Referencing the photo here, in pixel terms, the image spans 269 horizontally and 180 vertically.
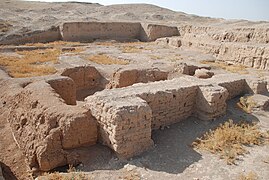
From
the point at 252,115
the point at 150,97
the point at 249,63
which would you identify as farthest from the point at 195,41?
the point at 150,97

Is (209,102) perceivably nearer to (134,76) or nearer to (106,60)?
(134,76)

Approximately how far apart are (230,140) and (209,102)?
1.25m

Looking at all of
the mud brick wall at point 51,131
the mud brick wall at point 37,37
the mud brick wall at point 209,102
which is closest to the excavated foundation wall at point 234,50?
the mud brick wall at point 209,102

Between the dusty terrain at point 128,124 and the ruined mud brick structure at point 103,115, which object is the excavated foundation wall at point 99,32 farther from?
the ruined mud brick structure at point 103,115

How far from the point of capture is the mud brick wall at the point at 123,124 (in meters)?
5.28

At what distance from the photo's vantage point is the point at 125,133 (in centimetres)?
536

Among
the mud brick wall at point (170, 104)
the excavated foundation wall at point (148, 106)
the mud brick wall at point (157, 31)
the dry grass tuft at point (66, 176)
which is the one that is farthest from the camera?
the mud brick wall at point (157, 31)

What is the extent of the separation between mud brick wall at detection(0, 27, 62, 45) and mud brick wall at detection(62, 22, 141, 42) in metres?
0.84

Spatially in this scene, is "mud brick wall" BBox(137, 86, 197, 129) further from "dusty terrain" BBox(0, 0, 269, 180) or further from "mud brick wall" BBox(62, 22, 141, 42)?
"mud brick wall" BBox(62, 22, 141, 42)

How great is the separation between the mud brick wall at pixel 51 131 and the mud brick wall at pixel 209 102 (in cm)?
315

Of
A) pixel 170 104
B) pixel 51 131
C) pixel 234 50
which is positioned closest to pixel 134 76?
pixel 170 104

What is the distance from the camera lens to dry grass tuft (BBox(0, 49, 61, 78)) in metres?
11.5

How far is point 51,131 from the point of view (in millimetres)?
5355

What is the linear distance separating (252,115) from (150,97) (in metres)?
3.45
